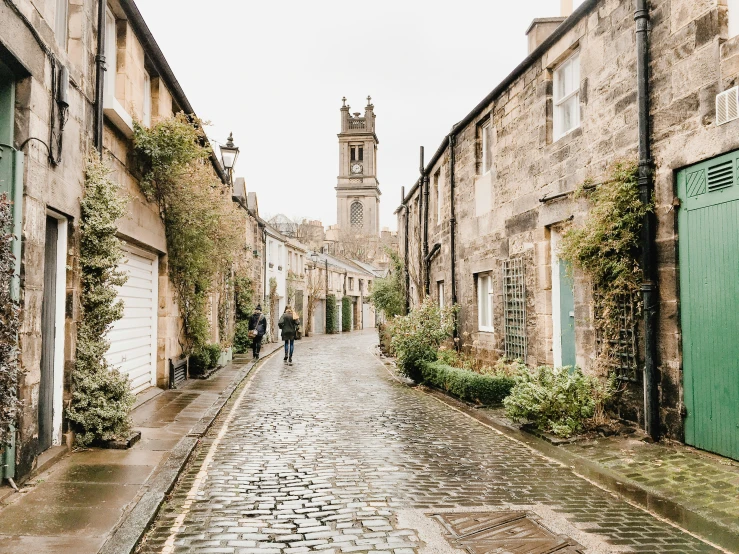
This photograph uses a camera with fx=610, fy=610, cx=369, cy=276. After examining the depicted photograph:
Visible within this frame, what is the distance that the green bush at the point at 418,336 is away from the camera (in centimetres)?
1418

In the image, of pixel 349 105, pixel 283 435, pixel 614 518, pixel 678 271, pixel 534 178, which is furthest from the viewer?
pixel 349 105

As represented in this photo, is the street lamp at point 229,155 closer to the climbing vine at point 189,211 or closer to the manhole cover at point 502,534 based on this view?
the climbing vine at point 189,211

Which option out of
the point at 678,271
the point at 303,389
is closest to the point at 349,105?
the point at 303,389

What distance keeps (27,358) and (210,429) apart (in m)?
3.53

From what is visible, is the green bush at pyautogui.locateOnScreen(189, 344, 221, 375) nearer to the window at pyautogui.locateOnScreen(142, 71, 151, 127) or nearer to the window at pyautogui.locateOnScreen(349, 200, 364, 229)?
the window at pyautogui.locateOnScreen(142, 71, 151, 127)

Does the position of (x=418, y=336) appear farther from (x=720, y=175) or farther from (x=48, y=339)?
(x=48, y=339)

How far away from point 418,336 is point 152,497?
947 cm

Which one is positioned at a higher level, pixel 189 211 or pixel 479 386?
pixel 189 211

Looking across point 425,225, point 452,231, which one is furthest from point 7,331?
point 425,225

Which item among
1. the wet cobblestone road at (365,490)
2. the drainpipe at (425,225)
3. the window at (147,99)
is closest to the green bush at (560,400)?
the wet cobblestone road at (365,490)

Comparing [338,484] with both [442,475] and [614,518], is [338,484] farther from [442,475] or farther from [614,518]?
[614,518]

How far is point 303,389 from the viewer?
42.9ft

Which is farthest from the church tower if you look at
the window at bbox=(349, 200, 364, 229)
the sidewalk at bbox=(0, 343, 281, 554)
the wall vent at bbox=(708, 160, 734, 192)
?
the wall vent at bbox=(708, 160, 734, 192)

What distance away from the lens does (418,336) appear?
14.3 meters
